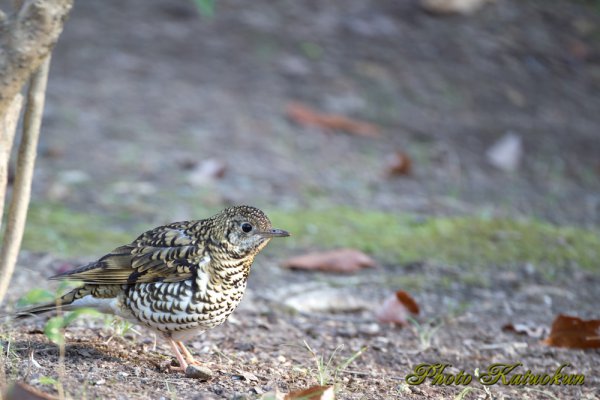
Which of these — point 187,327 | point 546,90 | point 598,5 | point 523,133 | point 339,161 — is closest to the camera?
point 187,327

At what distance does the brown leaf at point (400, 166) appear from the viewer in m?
9.31

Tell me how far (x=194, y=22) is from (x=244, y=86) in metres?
1.68

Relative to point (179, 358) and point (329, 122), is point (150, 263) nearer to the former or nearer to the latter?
point (179, 358)

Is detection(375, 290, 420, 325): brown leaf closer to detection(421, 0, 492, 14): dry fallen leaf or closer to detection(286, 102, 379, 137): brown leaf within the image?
detection(286, 102, 379, 137): brown leaf

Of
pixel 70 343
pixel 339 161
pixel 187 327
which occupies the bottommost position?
pixel 339 161

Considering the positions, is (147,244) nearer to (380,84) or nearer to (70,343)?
(70,343)

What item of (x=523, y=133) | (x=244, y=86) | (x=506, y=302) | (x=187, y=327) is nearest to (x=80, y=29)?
(x=244, y=86)

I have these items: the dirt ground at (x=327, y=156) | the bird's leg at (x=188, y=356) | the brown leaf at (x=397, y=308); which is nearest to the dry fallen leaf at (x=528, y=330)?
the dirt ground at (x=327, y=156)

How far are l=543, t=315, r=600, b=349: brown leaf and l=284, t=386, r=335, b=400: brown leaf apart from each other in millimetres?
1938

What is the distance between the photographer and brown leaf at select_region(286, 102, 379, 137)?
10250mm

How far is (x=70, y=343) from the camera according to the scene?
4.61m

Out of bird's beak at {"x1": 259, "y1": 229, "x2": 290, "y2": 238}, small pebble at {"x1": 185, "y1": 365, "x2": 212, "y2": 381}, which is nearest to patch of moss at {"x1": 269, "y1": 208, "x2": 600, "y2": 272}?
bird's beak at {"x1": 259, "y1": 229, "x2": 290, "y2": 238}

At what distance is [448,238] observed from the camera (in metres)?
7.43

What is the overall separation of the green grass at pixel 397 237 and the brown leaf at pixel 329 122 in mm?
2389
